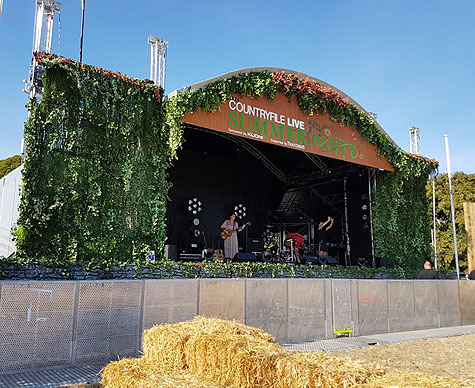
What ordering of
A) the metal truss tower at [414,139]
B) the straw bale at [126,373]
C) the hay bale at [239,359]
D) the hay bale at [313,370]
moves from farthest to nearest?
the metal truss tower at [414,139], the straw bale at [126,373], the hay bale at [239,359], the hay bale at [313,370]

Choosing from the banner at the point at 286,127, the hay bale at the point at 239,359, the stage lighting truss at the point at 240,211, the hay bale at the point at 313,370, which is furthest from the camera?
the stage lighting truss at the point at 240,211

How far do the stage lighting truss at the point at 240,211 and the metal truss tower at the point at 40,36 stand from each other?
30.8 feet

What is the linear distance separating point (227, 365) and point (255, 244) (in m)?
13.0

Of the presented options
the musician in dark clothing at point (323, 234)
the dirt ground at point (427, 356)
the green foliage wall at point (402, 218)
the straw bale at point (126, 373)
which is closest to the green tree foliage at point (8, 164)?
the musician in dark clothing at point (323, 234)

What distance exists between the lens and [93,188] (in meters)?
8.43

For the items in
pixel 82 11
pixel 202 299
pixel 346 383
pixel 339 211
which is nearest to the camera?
pixel 346 383

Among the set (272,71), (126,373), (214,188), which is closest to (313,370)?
(126,373)

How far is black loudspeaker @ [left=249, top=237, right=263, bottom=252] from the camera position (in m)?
15.9

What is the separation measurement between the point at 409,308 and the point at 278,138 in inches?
204

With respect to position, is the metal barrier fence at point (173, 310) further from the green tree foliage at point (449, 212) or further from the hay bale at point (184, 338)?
the green tree foliage at point (449, 212)

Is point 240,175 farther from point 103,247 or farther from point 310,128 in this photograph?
point 103,247

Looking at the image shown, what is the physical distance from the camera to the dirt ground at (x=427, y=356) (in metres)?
5.63

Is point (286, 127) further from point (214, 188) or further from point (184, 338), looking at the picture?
point (184, 338)

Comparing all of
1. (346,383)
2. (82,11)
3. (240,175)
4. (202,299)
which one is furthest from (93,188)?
(240,175)
